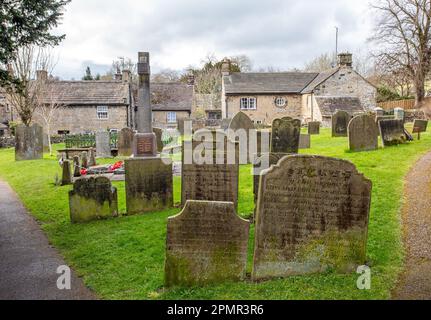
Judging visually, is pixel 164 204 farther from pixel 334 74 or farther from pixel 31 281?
pixel 334 74

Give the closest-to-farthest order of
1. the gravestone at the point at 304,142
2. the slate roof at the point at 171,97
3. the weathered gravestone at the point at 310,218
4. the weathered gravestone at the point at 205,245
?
the weathered gravestone at the point at 205,245 → the weathered gravestone at the point at 310,218 → the gravestone at the point at 304,142 → the slate roof at the point at 171,97

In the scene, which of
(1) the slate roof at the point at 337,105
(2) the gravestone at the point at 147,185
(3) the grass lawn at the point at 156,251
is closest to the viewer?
(3) the grass lawn at the point at 156,251

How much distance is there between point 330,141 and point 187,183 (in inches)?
537

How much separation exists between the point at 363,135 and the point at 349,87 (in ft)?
84.5

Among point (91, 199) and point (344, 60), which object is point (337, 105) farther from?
point (91, 199)

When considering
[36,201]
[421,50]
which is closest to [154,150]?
[36,201]

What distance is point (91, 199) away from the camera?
8.69 metres

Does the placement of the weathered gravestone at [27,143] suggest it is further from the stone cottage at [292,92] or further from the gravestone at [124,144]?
the stone cottage at [292,92]

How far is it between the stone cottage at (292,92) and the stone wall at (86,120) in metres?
12.0

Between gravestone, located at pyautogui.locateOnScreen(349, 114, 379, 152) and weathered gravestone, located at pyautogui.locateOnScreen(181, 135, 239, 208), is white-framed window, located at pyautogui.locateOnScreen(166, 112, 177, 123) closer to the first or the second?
gravestone, located at pyautogui.locateOnScreen(349, 114, 379, 152)

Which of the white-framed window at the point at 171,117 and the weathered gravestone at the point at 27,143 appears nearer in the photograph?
the weathered gravestone at the point at 27,143

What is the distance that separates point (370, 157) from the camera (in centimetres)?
1341

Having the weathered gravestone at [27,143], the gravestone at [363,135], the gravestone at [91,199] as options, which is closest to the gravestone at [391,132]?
the gravestone at [363,135]

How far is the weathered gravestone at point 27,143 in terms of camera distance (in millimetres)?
20188
